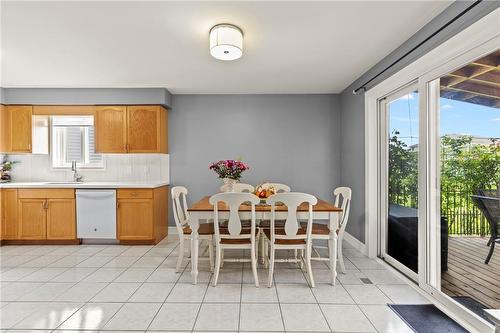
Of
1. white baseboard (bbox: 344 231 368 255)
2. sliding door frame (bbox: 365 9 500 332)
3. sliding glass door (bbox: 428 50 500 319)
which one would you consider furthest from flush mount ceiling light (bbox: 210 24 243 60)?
white baseboard (bbox: 344 231 368 255)

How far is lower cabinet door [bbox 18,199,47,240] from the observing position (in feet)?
14.4

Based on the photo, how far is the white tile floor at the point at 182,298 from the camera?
2205 mm

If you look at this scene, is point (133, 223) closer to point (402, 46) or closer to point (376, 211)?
point (376, 211)

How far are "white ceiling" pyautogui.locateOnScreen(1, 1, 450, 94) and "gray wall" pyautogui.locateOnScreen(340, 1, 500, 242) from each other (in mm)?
89

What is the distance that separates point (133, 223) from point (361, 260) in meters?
3.32

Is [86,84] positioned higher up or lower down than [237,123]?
higher up

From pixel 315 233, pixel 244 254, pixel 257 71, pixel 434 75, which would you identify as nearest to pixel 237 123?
pixel 257 71

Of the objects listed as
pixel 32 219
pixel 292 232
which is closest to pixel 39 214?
pixel 32 219

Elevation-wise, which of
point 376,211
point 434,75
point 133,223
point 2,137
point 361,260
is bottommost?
point 361,260

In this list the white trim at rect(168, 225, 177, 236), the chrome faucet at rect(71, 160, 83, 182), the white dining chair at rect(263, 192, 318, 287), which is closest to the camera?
the white dining chair at rect(263, 192, 318, 287)

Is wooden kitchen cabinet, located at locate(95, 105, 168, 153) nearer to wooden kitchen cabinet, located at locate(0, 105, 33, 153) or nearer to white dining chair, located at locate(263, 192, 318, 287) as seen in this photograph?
wooden kitchen cabinet, located at locate(0, 105, 33, 153)

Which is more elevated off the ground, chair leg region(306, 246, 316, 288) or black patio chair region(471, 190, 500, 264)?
black patio chair region(471, 190, 500, 264)

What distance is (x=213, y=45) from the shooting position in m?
2.52

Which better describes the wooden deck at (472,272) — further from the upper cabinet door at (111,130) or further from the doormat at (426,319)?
the upper cabinet door at (111,130)
